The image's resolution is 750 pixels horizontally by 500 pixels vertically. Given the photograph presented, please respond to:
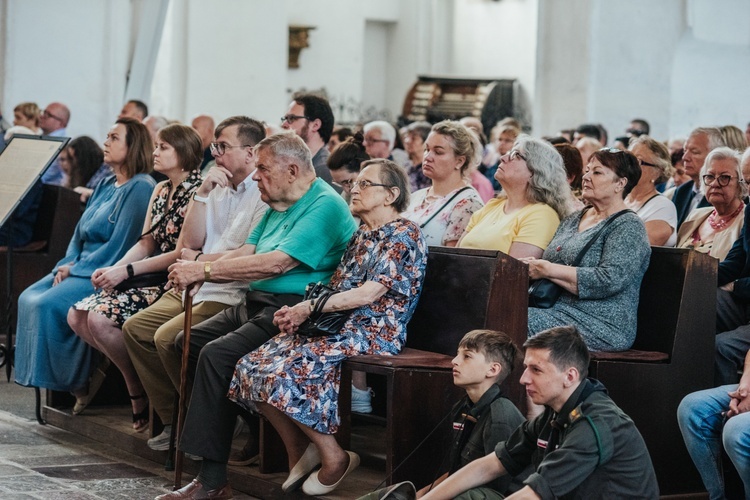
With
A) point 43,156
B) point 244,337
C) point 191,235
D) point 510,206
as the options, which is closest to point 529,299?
point 510,206

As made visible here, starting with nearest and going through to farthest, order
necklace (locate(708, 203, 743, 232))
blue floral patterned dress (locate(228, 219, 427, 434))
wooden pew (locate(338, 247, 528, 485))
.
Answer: wooden pew (locate(338, 247, 528, 485)) < blue floral patterned dress (locate(228, 219, 427, 434)) < necklace (locate(708, 203, 743, 232))

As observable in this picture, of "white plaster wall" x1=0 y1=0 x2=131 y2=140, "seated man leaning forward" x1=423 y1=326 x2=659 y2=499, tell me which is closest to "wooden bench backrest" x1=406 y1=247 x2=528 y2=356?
"seated man leaning forward" x1=423 y1=326 x2=659 y2=499

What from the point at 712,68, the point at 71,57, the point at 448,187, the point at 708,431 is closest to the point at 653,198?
the point at 448,187

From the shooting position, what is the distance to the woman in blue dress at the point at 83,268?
6320mm

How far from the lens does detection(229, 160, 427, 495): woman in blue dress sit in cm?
465

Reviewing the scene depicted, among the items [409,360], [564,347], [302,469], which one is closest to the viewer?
[564,347]

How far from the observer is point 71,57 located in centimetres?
1237

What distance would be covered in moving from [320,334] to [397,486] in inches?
32.9

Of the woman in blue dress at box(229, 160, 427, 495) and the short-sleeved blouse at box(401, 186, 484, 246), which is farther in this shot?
the short-sleeved blouse at box(401, 186, 484, 246)

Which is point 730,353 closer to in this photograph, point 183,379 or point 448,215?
point 448,215

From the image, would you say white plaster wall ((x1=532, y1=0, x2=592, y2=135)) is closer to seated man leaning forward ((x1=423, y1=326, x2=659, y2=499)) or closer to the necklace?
the necklace

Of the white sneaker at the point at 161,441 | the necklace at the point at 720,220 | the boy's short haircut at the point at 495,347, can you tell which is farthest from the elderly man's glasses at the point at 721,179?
the white sneaker at the point at 161,441

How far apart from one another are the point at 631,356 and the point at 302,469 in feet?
4.20

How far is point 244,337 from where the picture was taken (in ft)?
16.4
